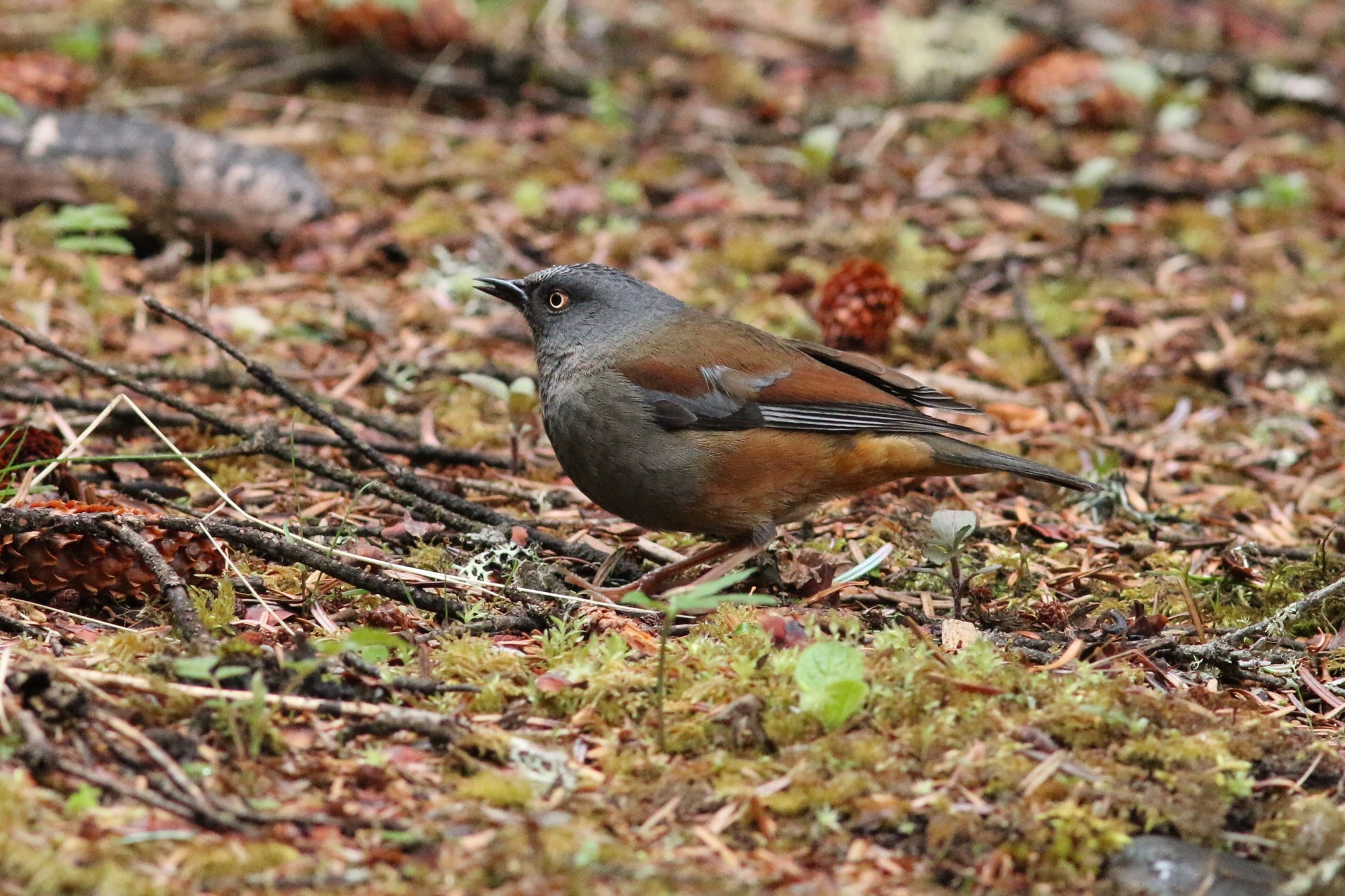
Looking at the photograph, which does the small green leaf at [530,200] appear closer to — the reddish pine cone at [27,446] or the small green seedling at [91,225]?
A: the small green seedling at [91,225]

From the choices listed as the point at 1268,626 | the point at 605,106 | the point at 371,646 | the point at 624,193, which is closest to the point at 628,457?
the point at 371,646

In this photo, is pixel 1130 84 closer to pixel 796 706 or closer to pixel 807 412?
pixel 807 412

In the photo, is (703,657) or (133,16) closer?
(703,657)

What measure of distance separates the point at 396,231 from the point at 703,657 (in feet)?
17.8

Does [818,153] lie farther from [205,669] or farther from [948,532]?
[205,669]

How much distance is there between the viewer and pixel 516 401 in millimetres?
6184

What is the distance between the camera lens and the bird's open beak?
6.16 meters

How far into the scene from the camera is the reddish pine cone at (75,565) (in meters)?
4.46

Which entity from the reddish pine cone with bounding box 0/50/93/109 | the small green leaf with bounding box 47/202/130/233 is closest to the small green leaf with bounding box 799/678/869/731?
the small green leaf with bounding box 47/202/130/233

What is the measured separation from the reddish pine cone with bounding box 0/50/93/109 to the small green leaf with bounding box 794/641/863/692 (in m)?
7.59

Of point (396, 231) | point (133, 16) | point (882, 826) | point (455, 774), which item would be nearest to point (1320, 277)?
point (396, 231)

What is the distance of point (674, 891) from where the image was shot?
10.3 ft

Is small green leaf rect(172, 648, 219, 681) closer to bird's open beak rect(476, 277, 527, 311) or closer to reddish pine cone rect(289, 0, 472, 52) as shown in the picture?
bird's open beak rect(476, 277, 527, 311)

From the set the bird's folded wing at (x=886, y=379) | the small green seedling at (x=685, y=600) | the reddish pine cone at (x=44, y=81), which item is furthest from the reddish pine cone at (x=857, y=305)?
the reddish pine cone at (x=44, y=81)
